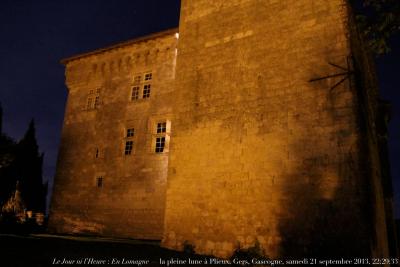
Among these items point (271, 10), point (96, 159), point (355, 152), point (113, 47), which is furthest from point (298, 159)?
point (113, 47)

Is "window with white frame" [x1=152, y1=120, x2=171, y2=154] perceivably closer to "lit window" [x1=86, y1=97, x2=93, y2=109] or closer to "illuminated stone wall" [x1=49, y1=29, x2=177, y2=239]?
"illuminated stone wall" [x1=49, y1=29, x2=177, y2=239]

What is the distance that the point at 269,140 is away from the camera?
7375 millimetres

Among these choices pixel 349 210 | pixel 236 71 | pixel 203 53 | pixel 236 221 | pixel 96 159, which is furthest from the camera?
pixel 96 159

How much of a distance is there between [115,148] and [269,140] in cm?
866

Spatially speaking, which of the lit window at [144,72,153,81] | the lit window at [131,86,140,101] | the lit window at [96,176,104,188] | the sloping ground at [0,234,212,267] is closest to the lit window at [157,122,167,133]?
the lit window at [131,86,140,101]

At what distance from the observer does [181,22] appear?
10070 mm

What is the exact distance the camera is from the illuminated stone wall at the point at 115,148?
507 inches

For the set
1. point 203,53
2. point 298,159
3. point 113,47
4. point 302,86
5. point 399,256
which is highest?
point 113,47

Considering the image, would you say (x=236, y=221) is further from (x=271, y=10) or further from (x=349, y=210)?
(x=271, y=10)

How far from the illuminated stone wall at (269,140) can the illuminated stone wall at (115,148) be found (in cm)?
456

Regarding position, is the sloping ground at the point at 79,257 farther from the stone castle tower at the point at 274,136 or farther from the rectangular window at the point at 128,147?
the rectangular window at the point at 128,147

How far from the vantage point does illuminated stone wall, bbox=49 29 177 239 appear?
12.9 m

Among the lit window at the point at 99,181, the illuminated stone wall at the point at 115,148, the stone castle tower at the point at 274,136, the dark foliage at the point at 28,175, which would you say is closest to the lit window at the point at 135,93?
the illuminated stone wall at the point at 115,148

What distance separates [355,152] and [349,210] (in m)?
1.13
